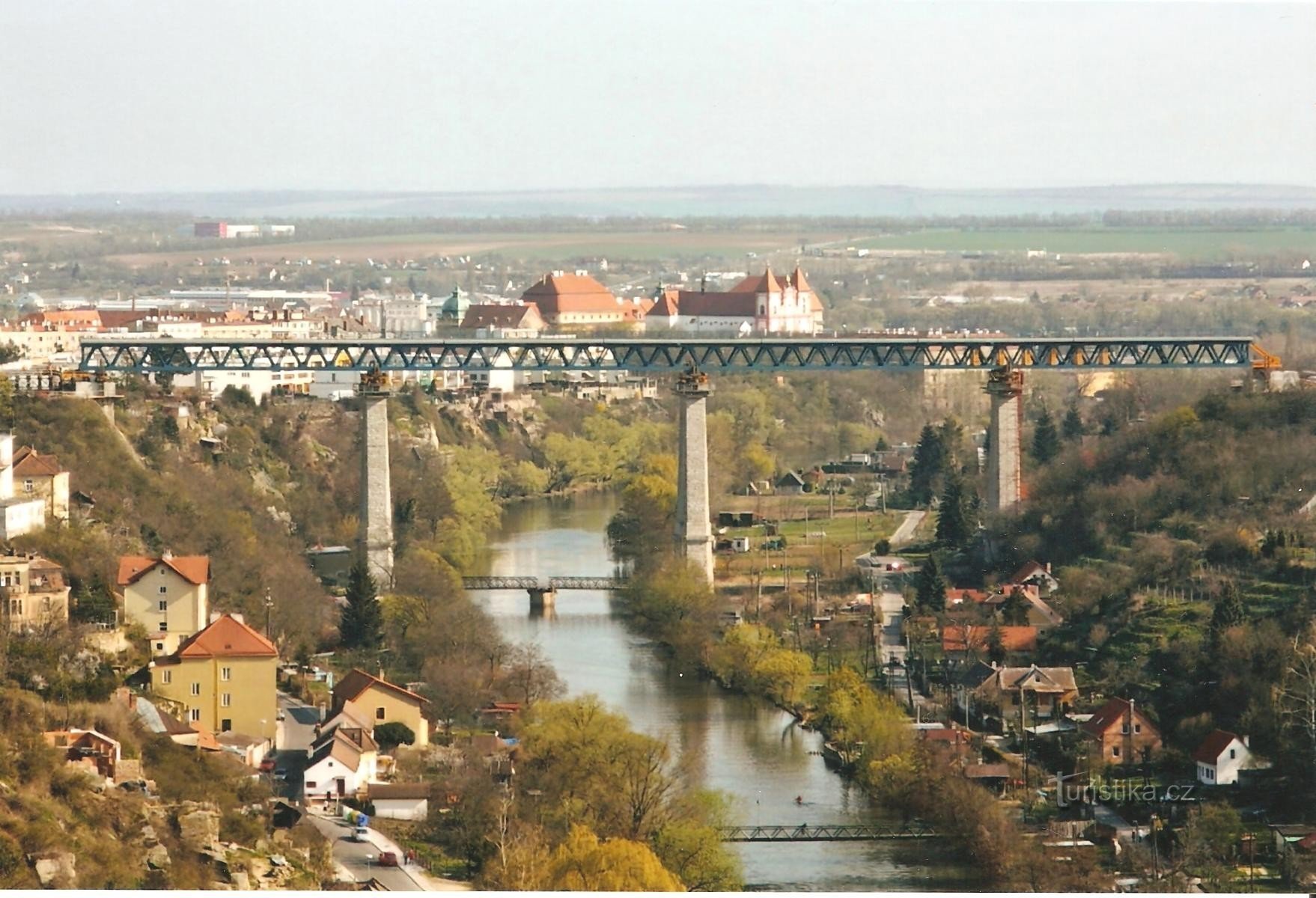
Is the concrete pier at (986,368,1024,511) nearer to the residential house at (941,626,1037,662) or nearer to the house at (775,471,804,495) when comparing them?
the house at (775,471,804,495)

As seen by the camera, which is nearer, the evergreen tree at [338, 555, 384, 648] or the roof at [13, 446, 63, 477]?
the roof at [13, 446, 63, 477]

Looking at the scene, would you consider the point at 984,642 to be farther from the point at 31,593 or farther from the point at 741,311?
the point at 741,311

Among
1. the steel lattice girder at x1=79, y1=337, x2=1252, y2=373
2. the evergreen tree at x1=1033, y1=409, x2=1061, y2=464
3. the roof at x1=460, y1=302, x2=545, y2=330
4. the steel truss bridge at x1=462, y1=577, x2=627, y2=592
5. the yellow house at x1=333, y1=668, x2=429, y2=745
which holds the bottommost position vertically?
the steel truss bridge at x1=462, y1=577, x2=627, y2=592

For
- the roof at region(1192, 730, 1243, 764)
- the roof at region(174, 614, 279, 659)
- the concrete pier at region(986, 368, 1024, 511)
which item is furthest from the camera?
the concrete pier at region(986, 368, 1024, 511)

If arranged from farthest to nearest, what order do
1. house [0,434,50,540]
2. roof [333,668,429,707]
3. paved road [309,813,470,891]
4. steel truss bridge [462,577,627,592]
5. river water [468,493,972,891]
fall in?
1. steel truss bridge [462,577,627,592]
2. house [0,434,50,540]
3. roof [333,668,429,707]
4. river water [468,493,972,891]
5. paved road [309,813,470,891]

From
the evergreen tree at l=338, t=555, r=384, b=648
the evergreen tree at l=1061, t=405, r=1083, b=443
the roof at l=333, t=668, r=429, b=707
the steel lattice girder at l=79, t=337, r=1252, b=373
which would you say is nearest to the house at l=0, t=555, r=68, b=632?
the roof at l=333, t=668, r=429, b=707

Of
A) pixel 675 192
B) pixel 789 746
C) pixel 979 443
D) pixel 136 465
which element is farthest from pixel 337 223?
pixel 789 746

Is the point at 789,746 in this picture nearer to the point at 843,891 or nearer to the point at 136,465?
the point at 843,891
